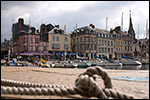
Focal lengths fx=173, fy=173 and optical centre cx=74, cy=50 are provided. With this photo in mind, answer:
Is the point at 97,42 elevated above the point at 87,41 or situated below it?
below

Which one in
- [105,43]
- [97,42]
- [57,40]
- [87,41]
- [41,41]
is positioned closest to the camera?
[41,41]

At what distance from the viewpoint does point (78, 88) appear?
3.36 metres

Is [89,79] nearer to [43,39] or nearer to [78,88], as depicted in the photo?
[78,88]

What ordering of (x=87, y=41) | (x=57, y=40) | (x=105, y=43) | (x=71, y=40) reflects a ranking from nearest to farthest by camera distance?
(x=57, y=40) < (x=87, y=41) < (x=105, y=43) < (x=71, y=40)

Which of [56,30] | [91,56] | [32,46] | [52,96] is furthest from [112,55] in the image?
[52,96]

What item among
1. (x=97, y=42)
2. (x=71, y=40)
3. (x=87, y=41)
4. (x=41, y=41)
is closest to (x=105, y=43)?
(x=97, y=42)

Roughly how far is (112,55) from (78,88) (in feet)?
180

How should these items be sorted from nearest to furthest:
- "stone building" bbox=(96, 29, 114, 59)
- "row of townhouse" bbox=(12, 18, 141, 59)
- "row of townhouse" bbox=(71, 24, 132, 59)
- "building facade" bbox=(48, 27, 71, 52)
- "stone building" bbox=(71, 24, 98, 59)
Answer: "row of townhouse" bbox=(12, 18, 141, 59) → "building facade" bbox=(48, 27, 71, 52) → "stone building" bbox=(71, 24, 98, 59) → "row of townhouse" bbox=(71, 24, 132, 59) → "stone building" bbox=(96, 29, 114, 59)

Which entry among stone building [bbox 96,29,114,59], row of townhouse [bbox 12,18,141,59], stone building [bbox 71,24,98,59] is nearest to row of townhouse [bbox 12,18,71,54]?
row of townhouse [bbox 12,18,141,59]

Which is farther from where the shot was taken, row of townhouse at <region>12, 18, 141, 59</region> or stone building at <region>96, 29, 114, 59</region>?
stone building at <region>96, 29, 114, 59</region>

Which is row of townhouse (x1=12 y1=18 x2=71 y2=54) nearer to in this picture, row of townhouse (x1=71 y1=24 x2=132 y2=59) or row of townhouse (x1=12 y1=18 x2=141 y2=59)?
row of townhouse (x1=12 y1=18 x2=141 y2=59)

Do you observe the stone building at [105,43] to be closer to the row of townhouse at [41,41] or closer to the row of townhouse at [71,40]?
the row of townhouse at [71,40]

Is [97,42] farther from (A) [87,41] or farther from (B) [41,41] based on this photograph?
(B) [41,41]

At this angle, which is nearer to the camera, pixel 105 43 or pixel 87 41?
Answer: pixel 87 41
